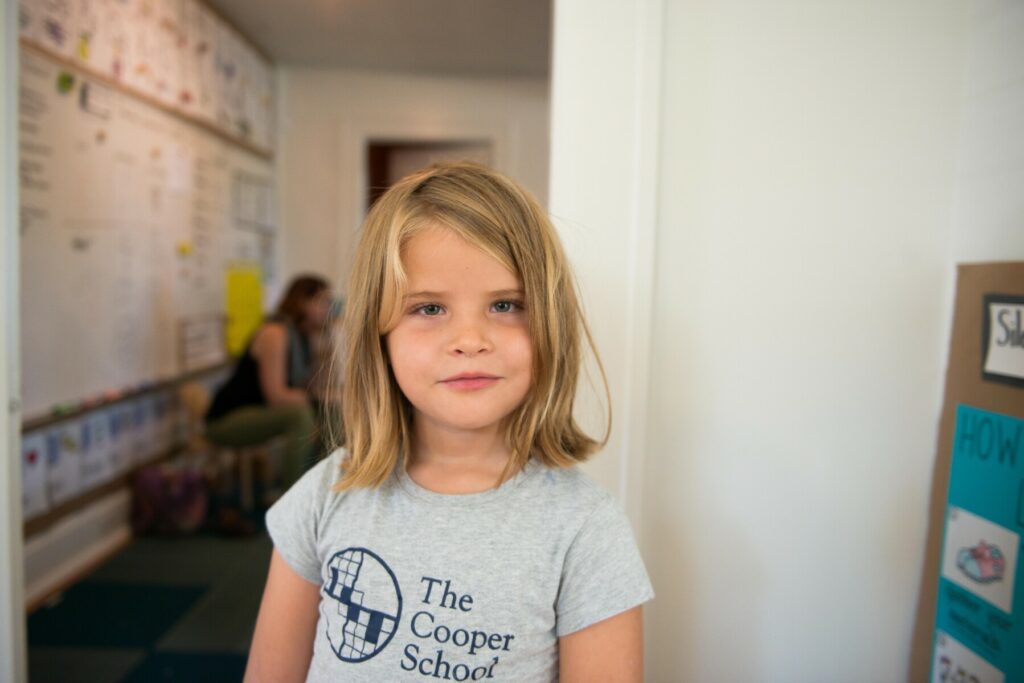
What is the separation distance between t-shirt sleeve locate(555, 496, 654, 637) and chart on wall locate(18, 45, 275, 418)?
2069 millimetres

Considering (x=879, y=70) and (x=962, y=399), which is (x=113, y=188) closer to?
(x=879, y=70)

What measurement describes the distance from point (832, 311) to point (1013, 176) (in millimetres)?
291

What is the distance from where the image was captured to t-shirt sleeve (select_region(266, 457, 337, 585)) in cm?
83

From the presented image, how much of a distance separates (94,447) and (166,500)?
0.38 meters

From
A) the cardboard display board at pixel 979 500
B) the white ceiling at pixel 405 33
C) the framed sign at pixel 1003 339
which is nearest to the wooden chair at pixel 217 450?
the white ceiling at pixel 405 33

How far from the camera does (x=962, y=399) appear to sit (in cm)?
99

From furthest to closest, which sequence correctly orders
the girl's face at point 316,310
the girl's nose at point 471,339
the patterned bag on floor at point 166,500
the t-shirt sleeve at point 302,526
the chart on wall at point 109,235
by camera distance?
the girl's face at point 316,310, the patterned bag on floor at point 166,500, the chart on wall at point 109,235, the t-shirt sleeve at point 302,526, the girl's nose at point 471,339

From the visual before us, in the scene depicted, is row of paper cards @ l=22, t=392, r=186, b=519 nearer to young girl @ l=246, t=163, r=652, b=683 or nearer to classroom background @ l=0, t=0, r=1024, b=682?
classroom background @ l=0, t=0, r=1024, b=682

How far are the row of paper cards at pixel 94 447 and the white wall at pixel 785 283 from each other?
2049mm

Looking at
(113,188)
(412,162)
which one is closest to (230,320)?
(113,188)

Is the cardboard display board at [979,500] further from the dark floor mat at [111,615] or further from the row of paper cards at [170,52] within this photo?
the row of paper cards at [170,52]

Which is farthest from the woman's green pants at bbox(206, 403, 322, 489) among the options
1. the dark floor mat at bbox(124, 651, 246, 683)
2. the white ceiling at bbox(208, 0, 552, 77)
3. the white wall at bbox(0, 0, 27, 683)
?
the white ceiling at bbox(208, 0, 552, 77)

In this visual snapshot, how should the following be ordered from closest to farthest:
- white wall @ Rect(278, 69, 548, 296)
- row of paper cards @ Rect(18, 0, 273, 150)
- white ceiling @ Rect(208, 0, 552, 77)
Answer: row of paper cards @ Rect(18, 0, 273, 150) → white ceiling @ Rect(208, 0, 552, 77) → white wall @ Rect(278, 69, 548, 296)

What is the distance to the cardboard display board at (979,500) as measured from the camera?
0.88m
